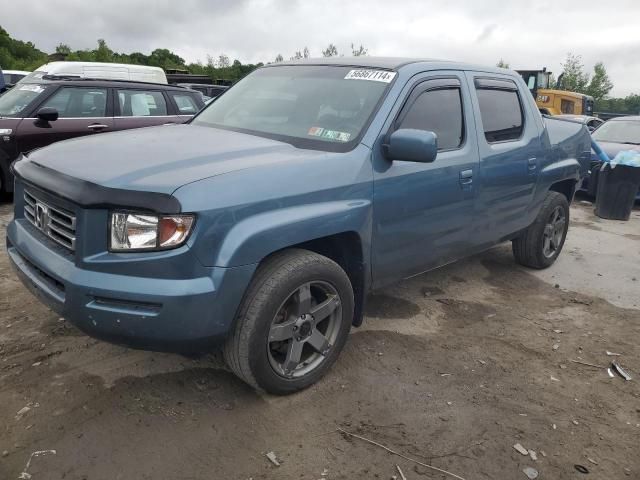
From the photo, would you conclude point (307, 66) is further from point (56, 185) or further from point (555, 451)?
point (555, 451)

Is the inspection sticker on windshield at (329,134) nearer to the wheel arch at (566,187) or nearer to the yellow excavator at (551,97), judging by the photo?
the wheel arch at (566,187)

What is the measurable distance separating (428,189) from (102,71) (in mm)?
9589

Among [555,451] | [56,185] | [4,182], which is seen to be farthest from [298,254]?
[4,182]

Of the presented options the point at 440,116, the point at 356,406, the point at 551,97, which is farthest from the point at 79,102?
the point at 551,97

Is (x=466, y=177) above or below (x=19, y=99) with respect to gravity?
below

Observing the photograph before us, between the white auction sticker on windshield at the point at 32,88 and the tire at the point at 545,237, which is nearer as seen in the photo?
the tire at the point at 545,237

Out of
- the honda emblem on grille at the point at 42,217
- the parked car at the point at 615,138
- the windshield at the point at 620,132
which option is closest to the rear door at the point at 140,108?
the honda emblem on grille at the point at 42,217

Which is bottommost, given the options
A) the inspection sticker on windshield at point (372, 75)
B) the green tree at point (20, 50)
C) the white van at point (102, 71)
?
the inspection sticker on windshield at point (372, 75)

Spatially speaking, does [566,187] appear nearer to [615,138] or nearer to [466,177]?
[466,177]

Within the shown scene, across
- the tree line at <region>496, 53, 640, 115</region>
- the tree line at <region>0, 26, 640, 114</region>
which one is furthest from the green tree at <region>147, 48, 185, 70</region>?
the tree line at <region>496, 53, 640, 115</region>

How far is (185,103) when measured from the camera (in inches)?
334

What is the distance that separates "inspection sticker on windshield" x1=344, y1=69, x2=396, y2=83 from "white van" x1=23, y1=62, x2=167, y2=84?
768cm

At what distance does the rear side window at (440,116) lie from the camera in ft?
11.4

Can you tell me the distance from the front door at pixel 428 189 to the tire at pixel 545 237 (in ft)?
4.53
